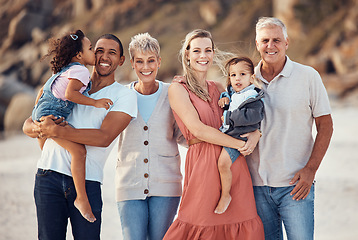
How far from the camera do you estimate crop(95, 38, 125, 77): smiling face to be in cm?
337

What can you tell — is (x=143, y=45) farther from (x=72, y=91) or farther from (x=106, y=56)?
(x=72, y=91)

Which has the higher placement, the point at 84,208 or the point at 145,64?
the point at 145,64

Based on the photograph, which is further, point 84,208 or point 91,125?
point 91,125

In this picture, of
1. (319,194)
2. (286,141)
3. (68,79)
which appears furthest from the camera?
(319,194)

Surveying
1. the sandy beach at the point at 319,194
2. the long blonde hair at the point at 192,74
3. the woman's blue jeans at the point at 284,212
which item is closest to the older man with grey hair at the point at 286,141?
the woman's blue jeans at the point at 284,212

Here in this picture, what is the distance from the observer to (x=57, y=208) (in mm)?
2996

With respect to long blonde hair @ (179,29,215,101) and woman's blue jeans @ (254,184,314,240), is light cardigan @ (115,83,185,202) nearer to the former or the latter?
long blonde hair @ (179,29,215,101)

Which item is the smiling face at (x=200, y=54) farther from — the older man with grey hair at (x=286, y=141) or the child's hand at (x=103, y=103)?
the child's hand at (x=103, y=103)

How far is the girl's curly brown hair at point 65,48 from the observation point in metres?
3.27

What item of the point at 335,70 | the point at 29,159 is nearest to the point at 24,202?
the point at 29,159

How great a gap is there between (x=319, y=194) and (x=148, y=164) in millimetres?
5982

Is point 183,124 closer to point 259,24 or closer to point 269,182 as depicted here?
point 269,182

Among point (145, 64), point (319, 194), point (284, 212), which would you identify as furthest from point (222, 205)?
point (319, 194)

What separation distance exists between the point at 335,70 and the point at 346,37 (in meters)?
2.73
